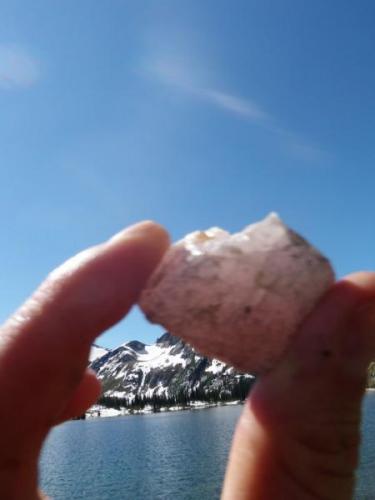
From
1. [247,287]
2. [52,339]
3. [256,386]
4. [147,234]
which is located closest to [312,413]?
[256,386]

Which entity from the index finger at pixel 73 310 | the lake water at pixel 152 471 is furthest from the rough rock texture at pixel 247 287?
the lake water at pixel 152 471

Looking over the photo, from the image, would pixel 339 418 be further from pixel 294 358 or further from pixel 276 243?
pixel 276 243

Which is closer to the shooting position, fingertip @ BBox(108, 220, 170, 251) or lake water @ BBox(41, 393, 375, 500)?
fingertip @ BBox(108, 220, 170, 251)

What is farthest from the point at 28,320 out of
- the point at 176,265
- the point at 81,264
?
the point at 176,265

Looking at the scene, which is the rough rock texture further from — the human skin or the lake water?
the lake water

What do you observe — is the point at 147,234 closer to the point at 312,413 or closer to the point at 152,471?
the point at 312,413

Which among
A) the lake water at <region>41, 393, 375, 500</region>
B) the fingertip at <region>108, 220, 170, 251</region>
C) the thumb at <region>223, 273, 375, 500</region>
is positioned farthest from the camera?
the lake water at <region>41, 393, 375, 500</region>

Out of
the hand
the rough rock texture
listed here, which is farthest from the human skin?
the rough rock texture
